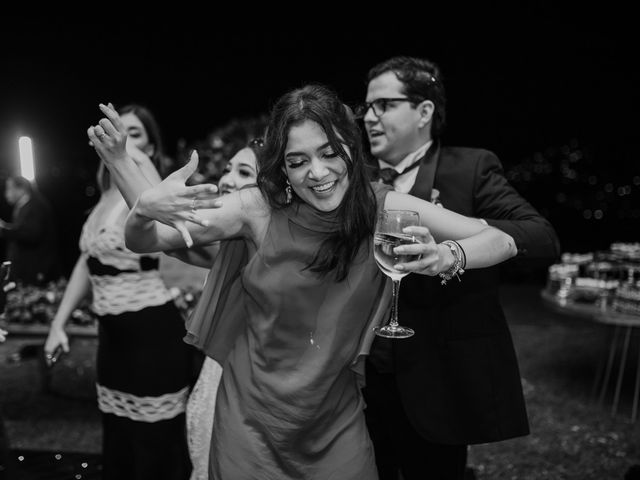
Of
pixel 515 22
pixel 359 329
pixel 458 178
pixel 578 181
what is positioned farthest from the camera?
pixel 578 181

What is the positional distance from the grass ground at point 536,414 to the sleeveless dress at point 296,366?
2.35 meters

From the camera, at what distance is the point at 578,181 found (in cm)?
980

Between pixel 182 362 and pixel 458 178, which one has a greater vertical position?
pixel 458 178

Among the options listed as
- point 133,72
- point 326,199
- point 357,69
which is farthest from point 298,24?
point 326,199

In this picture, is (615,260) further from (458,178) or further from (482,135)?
(482,135)

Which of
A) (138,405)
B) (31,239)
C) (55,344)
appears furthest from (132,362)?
(31,239)

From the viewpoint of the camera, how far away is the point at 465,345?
77.7 inches

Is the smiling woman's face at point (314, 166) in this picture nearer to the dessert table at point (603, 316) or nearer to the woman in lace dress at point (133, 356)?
the woman in lace dress at point (133, 356)

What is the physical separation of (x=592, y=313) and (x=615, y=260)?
0.95 meters

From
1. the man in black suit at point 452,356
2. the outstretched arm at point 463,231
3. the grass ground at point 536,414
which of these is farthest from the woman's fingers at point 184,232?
the grass ground at point 536,414

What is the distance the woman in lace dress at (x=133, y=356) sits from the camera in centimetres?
252

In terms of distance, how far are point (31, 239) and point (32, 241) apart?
32mm

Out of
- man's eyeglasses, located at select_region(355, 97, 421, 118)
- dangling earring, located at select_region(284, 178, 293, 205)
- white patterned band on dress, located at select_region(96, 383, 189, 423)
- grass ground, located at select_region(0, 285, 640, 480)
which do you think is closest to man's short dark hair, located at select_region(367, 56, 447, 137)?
man's eyeglasses, located at select_region(355, 97, 421, 118)

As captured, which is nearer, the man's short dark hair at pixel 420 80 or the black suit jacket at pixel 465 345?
the black suit jacket at pixel 465 345
